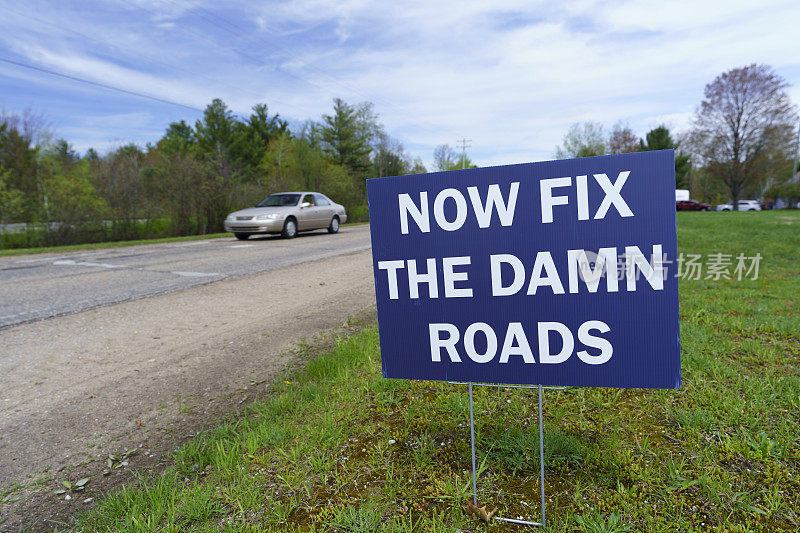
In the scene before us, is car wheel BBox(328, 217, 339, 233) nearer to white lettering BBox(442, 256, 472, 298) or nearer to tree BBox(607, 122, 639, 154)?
white lettering BBox(442, 256, 472, 298)

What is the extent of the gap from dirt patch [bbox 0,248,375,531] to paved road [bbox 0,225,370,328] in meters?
0.65

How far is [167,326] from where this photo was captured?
17.0 ft

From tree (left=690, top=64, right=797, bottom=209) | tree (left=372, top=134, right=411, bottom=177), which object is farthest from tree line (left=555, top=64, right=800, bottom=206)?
tree (left=372, top=134, right=411, bottom=177)

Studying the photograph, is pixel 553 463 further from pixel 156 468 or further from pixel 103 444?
pixel 103 444

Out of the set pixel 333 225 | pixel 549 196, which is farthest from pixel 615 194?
pixel 333 225

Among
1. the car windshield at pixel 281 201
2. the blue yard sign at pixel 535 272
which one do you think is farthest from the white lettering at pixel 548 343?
the car windshield at pixel 281 201

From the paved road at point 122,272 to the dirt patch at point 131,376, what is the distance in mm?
653

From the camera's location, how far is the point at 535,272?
2.02 metres

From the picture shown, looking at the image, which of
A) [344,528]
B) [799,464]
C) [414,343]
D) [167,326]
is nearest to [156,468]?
[344,528]

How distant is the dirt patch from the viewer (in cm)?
254

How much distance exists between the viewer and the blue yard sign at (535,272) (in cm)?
189

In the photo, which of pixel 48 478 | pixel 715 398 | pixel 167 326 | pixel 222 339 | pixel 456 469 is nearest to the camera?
pixel 456 469

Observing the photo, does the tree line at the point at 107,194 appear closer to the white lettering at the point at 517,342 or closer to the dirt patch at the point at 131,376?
the dirt patch at the point at 131,376

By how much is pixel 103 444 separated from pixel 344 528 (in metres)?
1.81
